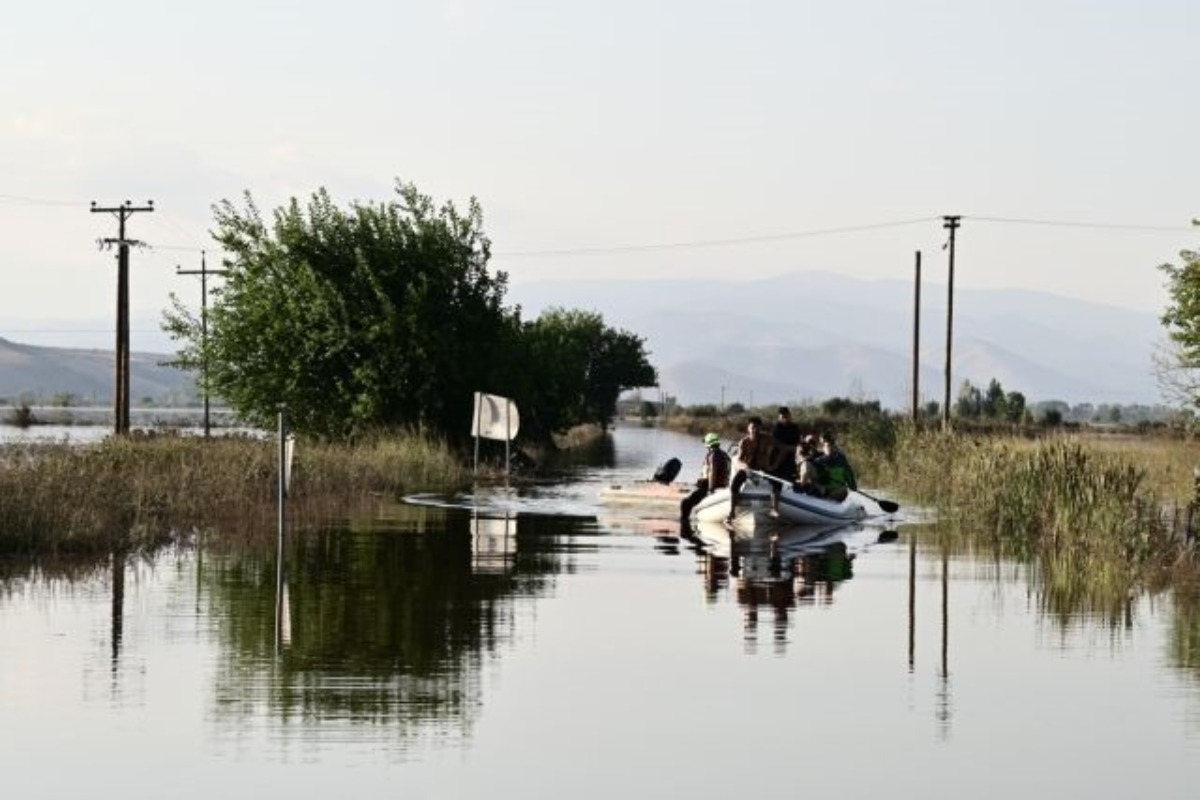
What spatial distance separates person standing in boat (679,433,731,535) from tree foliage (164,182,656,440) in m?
20.2

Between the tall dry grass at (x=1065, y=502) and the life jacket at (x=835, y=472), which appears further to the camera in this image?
the life jacket at (x=835, y=472)

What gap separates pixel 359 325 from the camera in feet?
195

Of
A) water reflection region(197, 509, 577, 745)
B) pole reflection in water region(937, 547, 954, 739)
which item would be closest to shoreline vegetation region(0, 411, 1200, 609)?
pole reflection in water region(937, 547, 954, 739)

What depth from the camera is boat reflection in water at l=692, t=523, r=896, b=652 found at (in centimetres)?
2388

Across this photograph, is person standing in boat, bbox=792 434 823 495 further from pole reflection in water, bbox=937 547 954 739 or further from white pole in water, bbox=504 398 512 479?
white pole in water, bbox=504 398 512 479

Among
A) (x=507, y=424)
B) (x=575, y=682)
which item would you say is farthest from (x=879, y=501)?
(x=575, y=682)

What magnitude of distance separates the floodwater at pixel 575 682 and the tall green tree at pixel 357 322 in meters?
30.3

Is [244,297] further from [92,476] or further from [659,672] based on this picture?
[659,672]

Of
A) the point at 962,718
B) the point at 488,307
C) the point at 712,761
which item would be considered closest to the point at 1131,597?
the point at 962,718

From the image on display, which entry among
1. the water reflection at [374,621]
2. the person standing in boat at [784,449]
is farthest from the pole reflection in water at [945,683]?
the person standing in boat at [784,449]

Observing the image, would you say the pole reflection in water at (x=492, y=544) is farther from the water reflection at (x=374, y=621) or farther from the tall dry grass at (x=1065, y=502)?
the tall dry grass at (x=1065, y=502)

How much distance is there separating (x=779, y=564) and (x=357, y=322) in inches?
1235

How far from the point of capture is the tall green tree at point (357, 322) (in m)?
59.1

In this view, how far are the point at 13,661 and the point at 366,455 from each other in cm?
3284
